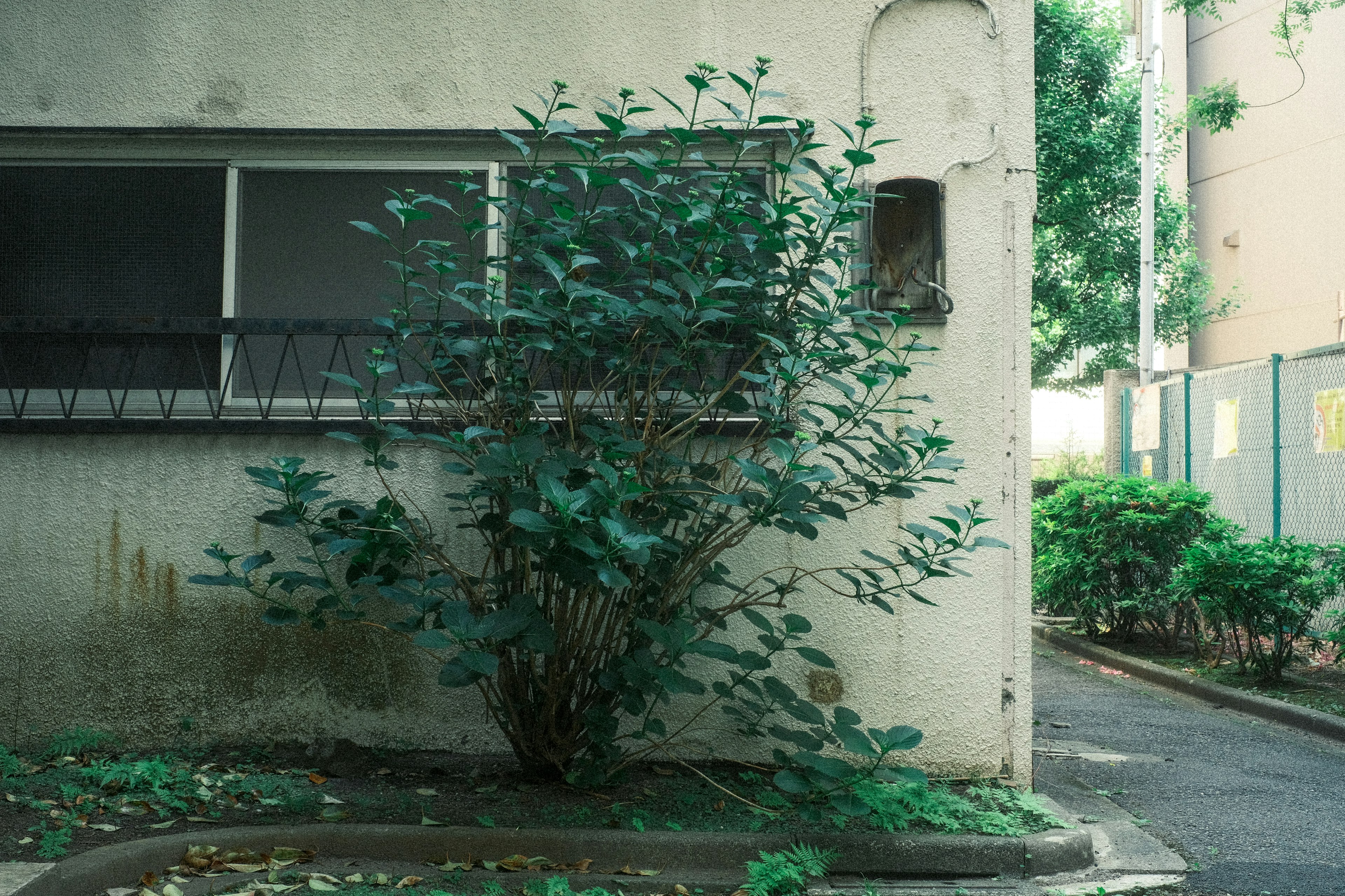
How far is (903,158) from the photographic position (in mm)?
4766

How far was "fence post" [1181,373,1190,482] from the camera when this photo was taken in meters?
11.3

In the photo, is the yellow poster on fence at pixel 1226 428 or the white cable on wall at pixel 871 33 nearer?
the white cable on wall at pixel 871 33

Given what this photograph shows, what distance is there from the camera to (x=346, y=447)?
4.81 metres

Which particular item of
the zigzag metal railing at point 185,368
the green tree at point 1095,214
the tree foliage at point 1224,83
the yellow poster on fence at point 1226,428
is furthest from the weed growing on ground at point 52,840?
the green tree at point 1095,214

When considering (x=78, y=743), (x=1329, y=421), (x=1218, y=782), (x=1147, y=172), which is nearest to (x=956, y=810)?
(x=1218, y=782)

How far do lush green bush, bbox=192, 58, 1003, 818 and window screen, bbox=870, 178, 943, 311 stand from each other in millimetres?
170

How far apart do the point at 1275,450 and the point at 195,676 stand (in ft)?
28.8

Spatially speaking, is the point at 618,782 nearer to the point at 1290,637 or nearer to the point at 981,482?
the point at 981,482

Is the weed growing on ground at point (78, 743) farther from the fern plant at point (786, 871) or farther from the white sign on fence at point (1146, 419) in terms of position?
the white sign on fence at point (1146, 419)

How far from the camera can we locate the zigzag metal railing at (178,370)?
4.89m

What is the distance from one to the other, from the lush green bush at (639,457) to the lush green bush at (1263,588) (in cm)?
366

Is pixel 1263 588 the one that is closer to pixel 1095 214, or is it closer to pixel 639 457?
pixel 639 457

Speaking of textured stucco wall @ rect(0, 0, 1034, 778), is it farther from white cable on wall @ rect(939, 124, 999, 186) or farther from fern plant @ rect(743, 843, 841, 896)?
fern plant @ rect(743, 843, 841, 896)

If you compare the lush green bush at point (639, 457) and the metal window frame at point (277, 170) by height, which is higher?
the metal window frame at point (277, 170)
